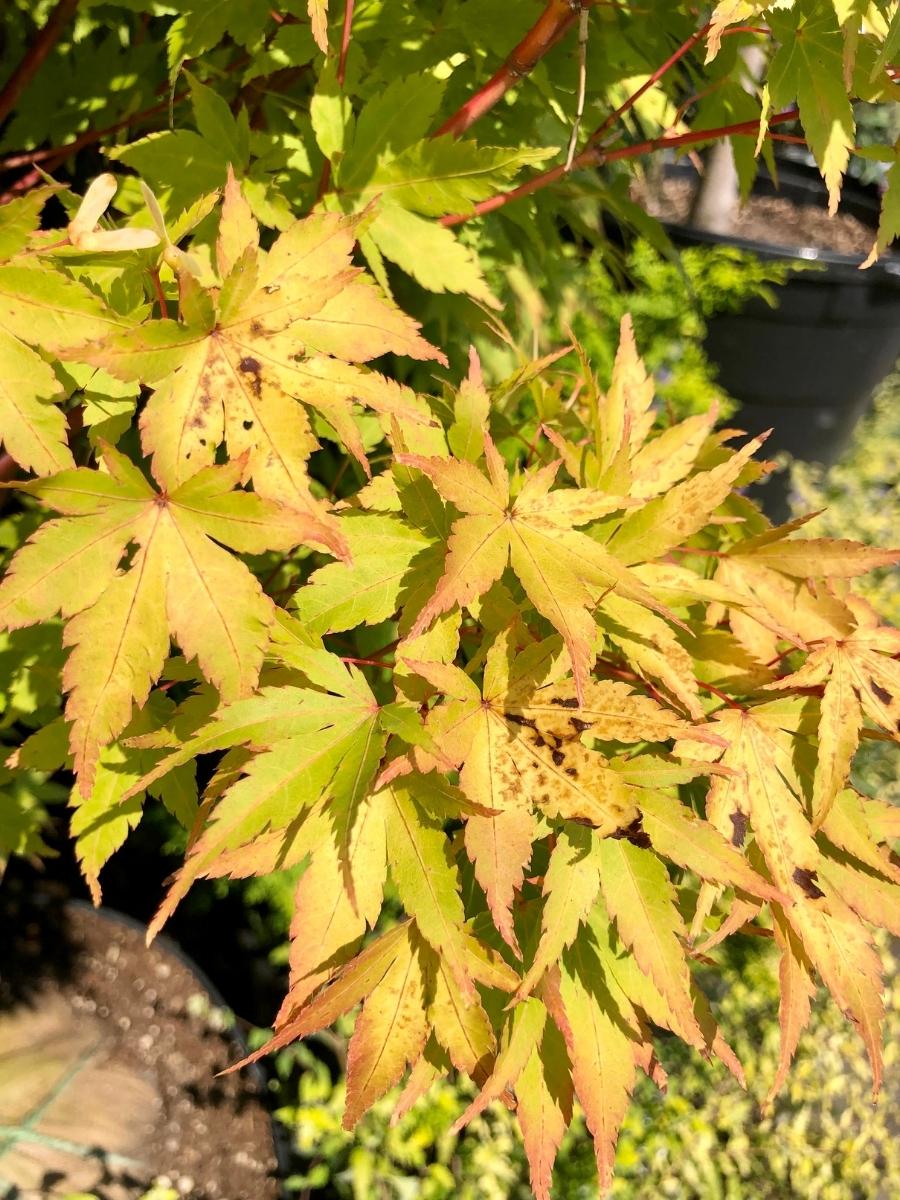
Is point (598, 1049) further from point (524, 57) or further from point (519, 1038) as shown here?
point (524, 57)

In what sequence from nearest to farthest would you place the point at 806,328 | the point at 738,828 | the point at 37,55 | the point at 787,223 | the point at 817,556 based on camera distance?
the point at 738,828 < the point at 817,556 < the point at 37,55 < the point at 806,328 < the point at 787,223

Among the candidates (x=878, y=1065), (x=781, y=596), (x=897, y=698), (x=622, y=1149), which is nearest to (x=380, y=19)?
(x=781, y=596)

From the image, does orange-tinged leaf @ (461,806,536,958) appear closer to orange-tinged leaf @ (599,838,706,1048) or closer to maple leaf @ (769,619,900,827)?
orange-tinged leaf @ (599,838,706,1048)

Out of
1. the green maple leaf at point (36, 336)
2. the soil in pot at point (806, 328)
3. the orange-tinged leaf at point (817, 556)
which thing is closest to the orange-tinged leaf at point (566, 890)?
the orange-tinged leaf at point (817, 556)

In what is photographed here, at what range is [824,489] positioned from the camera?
3.25 m

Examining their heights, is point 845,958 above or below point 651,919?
below

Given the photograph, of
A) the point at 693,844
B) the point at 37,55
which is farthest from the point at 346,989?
the point at 37,55

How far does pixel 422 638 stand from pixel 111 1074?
1.31 metres

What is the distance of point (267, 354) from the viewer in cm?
68

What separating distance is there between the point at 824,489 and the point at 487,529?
286 cm

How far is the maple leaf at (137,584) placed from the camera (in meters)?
0.63

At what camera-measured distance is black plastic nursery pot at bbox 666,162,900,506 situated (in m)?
2.63

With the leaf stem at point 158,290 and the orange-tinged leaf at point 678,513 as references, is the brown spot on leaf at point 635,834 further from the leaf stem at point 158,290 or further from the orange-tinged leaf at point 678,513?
the leaf stem at point 158,290

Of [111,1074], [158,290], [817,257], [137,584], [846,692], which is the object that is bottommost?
[111,1074]
